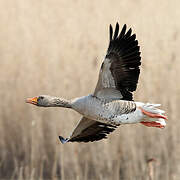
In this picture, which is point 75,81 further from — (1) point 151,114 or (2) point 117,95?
(1) point 151,114

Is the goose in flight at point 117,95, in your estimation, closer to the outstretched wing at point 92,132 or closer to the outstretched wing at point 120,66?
the outstretched wing at point 120,66

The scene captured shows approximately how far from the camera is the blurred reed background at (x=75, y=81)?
5.59 meters

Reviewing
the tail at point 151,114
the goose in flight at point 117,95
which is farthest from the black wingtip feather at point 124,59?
the tail at point 151,114

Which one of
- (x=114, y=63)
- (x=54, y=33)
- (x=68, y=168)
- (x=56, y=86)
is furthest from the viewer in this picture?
(x=54, y=33)

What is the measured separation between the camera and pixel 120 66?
Result: 4.21 m

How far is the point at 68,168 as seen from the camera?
5.62 meters

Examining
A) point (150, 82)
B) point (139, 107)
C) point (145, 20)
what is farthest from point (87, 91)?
point (139, 107)

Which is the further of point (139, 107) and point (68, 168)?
point (68, 168)

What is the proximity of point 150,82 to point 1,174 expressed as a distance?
209cm

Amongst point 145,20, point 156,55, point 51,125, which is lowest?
point 51,125

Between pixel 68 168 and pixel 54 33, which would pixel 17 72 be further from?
pixel 68 168

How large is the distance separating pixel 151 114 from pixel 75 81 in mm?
1905

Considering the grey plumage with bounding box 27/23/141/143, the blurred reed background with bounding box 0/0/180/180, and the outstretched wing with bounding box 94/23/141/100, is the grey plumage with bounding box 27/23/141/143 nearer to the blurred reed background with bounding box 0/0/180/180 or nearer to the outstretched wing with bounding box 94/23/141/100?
the outstretched wing with bounding box 94/23/141/100

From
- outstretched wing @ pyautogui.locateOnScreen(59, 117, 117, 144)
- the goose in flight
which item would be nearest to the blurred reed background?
outstretched wing @ pyautogui.locateOnScreen(59, 117, 117, 144)
